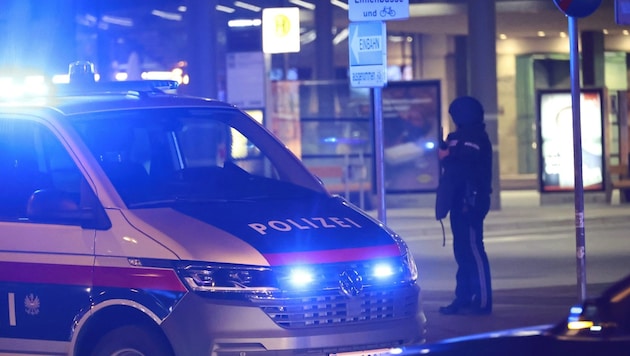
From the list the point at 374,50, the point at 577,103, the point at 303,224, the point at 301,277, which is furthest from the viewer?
the point at 374,50

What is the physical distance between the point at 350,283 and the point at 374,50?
4.44 meters

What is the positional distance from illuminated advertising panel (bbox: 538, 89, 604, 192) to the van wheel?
1866 cm

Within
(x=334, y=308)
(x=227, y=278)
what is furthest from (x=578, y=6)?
(x=227, y=278)

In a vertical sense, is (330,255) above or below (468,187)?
below

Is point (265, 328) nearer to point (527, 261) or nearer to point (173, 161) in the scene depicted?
point (173, 161)

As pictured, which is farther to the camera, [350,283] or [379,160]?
[379,160]

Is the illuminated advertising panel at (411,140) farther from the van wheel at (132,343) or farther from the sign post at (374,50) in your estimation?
the van wheel at (132,343)

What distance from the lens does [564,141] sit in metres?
25.0

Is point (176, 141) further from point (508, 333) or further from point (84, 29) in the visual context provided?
point (84, 29)

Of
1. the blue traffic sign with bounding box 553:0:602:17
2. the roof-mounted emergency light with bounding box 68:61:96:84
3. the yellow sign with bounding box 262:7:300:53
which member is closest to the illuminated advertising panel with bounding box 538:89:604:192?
the yellow sign with bounding box 262:7:300:53

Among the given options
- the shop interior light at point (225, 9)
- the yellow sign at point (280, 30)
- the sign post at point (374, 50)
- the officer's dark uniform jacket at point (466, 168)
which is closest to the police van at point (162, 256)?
the sign post at point (374, 50)

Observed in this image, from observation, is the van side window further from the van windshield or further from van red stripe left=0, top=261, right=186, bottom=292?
van red stripe left=0, top=261, right=186, bottom=292

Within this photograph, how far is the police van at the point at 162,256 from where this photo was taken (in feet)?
22.6

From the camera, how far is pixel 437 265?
16344 mm
